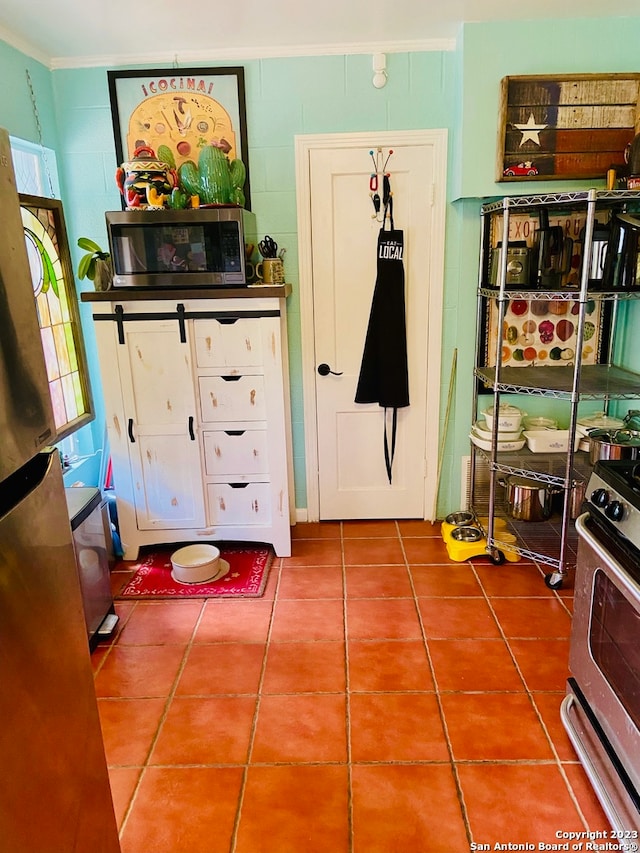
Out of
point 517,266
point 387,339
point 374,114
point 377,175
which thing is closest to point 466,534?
point 387,339

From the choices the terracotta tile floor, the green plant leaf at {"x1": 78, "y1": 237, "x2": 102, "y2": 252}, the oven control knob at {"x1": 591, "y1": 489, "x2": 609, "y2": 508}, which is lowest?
the terracotta tile floor

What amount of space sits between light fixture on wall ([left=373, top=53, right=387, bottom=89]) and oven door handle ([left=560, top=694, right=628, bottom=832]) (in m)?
2.91

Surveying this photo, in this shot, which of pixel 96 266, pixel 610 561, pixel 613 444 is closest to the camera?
Answer: pixel 610 561

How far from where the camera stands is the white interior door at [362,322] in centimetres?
320

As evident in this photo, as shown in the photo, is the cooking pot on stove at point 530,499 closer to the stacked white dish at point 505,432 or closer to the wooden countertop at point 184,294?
the stacked white dish at point 505,432

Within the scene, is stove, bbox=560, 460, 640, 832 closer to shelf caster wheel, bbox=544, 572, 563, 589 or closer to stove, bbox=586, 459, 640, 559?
stove, bbox=586, 459, 640, 559

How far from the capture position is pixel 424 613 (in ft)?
8.90

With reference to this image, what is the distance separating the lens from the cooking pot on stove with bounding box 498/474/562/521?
3203 mm

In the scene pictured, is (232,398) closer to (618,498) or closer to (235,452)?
(235,452)

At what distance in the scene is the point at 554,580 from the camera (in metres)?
2.86

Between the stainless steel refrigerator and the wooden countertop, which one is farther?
the wooden countertop

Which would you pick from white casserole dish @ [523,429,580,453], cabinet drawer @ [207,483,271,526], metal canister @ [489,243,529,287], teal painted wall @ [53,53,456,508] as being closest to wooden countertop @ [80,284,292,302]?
teal painted wall @ [53,53,456,508]

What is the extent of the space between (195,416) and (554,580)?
1.94 metres

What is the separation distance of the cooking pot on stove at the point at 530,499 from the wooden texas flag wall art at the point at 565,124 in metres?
1.57
